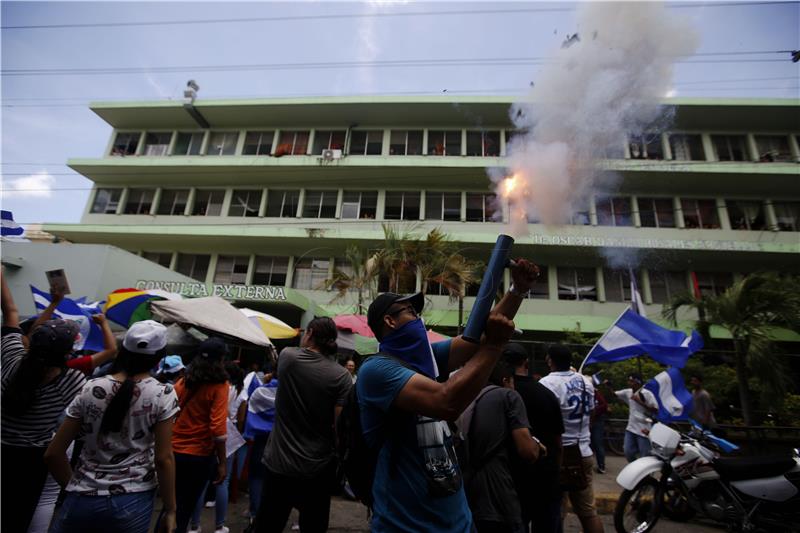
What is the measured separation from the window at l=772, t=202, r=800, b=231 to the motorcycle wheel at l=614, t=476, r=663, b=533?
1953 cm

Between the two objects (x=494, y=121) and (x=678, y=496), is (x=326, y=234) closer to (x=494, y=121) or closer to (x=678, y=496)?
(x=494, y=121)

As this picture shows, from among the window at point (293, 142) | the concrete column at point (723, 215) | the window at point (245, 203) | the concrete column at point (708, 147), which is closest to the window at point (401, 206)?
the window at point (293, 142)

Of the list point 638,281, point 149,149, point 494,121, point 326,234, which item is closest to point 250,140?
point 149,149

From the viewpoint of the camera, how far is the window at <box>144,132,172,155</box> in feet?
75.3

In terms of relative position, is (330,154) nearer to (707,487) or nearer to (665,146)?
(665,146)

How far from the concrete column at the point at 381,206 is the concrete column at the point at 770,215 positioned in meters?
17.5

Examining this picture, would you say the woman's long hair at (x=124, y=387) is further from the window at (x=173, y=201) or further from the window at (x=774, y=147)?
the window at (x=774, y=147)

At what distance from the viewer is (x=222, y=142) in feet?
74.7

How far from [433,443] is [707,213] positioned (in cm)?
2181

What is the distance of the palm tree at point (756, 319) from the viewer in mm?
10117

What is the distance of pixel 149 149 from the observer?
2302 centimetres

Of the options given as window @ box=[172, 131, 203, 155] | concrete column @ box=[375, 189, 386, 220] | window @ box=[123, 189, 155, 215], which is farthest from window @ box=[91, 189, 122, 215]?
concrete column @ box=[375, 189, 386, 220]

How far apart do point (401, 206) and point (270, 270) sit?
735 cm

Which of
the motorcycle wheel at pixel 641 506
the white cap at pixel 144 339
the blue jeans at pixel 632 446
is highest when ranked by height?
the white cap at pixel 144 339
